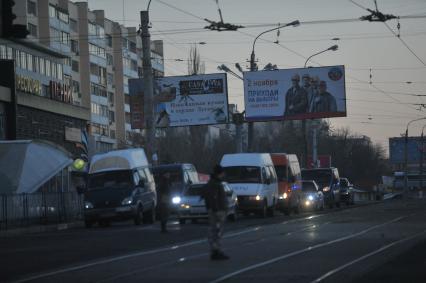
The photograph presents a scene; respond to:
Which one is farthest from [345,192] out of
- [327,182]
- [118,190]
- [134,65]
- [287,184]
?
[134,65]

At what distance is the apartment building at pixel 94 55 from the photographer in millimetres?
85000

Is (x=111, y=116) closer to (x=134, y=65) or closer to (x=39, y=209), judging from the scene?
(x=134, y=65)

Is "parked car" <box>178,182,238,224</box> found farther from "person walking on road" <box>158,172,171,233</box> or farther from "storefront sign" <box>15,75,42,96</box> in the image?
"storefront sign" <box>15,75,42,96</box>

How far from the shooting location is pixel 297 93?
53.4 meters

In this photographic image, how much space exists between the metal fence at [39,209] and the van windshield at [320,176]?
17739 millimetres

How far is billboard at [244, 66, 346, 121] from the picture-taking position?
175ft

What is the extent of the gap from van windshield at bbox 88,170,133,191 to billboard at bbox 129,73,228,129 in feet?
61.7

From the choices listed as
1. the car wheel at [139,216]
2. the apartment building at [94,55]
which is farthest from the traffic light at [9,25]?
the apartment building at [94,55]

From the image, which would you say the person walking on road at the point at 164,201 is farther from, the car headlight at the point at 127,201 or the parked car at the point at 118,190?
the parked car at the point at 118,190

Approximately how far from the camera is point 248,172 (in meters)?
37.8

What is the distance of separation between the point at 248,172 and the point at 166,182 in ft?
33.7

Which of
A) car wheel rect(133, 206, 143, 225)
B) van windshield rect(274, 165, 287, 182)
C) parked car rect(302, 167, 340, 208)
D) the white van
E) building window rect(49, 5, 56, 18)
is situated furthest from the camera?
building window rect(49, 5, 56, 18)

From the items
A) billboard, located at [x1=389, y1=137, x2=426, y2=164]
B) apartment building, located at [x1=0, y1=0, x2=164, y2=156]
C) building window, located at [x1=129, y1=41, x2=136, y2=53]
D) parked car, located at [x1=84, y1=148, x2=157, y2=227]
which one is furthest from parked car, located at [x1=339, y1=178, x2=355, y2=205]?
billboard, located at [x1=389, y1=137, x2=426, y2=164]

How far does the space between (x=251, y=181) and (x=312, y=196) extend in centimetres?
1029
